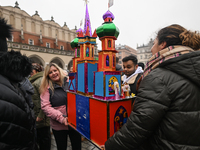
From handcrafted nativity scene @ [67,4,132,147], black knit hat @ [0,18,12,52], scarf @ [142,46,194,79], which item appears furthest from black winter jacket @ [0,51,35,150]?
scarf @ [142,46,194,79]

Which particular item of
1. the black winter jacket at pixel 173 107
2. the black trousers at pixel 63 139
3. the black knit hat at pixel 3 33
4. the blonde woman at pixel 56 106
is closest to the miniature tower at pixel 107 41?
the black winter jacket at pixel 173 107

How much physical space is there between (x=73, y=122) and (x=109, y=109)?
0.98 m

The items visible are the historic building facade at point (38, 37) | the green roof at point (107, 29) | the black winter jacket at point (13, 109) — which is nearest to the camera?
the black winter jacket at point (13, 109)

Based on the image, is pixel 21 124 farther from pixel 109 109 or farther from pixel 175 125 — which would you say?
pixel 175 125

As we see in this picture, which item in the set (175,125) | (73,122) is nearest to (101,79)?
(175,125)

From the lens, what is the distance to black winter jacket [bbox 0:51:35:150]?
978 mm

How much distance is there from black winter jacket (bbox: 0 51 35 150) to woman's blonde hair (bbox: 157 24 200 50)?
1.43 meters

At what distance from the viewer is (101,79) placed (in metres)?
1.48

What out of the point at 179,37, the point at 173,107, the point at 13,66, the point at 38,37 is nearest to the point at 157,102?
the point at 173,107

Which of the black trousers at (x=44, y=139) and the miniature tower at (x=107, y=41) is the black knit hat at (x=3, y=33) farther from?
the black trousers at (x=44, y=139)

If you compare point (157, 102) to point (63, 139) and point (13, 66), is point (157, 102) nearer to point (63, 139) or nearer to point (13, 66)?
point (13, 66)

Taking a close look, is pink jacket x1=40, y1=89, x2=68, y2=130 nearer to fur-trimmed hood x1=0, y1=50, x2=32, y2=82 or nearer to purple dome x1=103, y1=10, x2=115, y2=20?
fur-trimmed hood x1=0, y1=50, x2=32, y2=82

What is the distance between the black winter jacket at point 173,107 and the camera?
841 millimetres

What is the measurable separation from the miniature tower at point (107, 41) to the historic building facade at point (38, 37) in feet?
57.1
